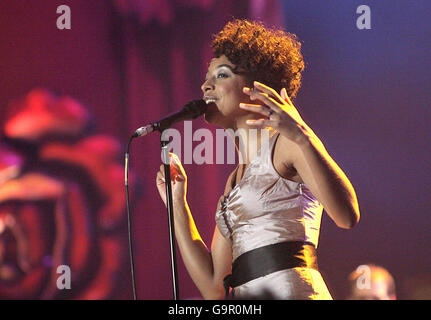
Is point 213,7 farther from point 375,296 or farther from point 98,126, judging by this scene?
point 375,296

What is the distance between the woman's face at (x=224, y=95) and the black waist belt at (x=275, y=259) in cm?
45

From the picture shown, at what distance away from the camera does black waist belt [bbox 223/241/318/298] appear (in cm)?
158

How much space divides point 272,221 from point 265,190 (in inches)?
3.8

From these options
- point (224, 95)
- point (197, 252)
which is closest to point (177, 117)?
point (224, 95)

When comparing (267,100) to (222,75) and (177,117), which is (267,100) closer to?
(177,117)

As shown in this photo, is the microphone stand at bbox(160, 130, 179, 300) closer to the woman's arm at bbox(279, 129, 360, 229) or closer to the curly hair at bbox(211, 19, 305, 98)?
the woman's arm at bbox(279, 129, 360, 229)

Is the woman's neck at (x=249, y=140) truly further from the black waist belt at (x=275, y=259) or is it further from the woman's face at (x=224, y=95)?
the black waist belt at (x=275, y=259)

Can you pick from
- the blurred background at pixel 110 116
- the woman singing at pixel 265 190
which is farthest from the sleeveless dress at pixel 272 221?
the blurred background at pixel 110 116

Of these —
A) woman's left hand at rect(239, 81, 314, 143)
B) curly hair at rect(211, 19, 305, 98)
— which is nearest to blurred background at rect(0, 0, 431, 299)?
curly hair at rect(211, 19, 305, 98)

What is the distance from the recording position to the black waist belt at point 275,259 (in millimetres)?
1581

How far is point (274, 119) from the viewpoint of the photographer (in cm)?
137
